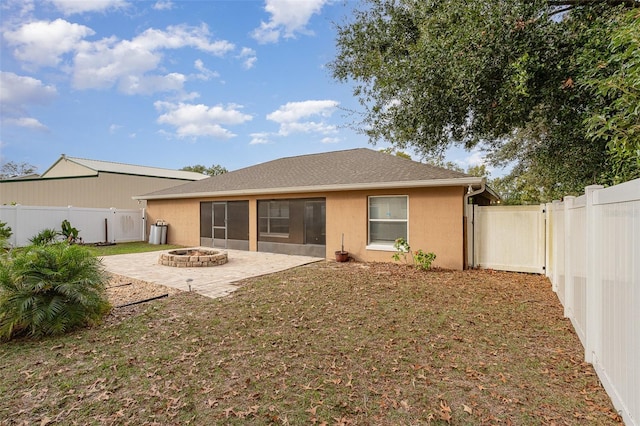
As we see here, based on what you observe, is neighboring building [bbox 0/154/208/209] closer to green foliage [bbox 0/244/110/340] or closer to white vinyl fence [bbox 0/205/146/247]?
white vinyl fence [bbox 0/205/146/247]

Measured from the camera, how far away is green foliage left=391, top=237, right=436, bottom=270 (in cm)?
871

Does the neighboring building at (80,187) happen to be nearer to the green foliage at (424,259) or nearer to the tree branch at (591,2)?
the green foliage at (424,259)

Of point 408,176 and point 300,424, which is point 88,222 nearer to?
point 408,176

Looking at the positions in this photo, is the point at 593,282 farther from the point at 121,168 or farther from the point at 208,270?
the point at 121,168

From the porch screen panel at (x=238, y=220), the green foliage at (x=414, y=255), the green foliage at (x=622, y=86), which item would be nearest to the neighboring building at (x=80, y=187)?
the porch screen panel at (x=238, y=220)

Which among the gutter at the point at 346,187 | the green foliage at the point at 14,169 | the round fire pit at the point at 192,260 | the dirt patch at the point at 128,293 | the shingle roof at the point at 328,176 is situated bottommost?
the dirt patch at the point at 128,293

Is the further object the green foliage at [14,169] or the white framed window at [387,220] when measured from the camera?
the green foliage at [14,169]

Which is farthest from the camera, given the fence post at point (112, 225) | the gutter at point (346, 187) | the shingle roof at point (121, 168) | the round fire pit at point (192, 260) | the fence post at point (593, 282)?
the shingle roof at point (121, 168)

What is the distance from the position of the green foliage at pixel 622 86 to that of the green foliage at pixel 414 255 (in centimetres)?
432

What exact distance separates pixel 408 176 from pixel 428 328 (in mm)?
5897

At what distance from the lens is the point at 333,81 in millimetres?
10352

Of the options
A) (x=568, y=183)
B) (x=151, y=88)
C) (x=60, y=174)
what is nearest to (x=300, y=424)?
(x=568, y=183)

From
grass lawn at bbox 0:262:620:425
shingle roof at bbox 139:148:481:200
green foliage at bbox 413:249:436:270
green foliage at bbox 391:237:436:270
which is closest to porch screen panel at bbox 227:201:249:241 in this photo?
shingle roof at bbox 139:148:481:200

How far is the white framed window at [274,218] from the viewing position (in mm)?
12117
